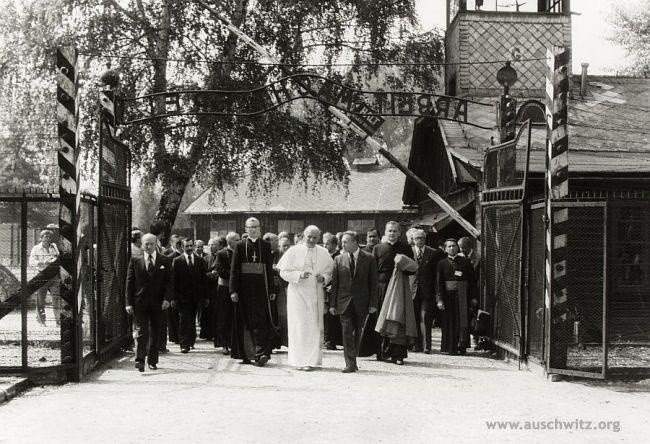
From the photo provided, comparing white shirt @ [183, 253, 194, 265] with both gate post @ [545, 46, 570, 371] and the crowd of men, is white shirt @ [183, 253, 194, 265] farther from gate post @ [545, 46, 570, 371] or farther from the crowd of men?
gate post @ [545, 46, 570, 371]

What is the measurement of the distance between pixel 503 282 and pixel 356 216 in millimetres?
30222

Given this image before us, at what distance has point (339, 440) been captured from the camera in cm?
687

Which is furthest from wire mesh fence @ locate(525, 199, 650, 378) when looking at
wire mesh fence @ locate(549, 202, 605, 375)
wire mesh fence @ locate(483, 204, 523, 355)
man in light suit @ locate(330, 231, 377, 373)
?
man in light suit @ locate(330, 231, 377, 373)

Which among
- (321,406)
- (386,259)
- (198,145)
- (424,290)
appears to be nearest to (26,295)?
(321,406)

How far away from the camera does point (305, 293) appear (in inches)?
455

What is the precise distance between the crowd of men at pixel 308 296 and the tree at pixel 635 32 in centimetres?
2719

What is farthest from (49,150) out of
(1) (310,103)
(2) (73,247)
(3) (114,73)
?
(2) (73,247)

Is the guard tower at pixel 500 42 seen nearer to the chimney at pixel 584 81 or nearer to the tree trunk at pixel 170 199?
the chimney at pixel 584 81

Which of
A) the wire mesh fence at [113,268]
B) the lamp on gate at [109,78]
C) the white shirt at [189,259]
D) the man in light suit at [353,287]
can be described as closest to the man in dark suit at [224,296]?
the white shirt at [189,259]

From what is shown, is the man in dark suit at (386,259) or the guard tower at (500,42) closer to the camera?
the man in dark suit at (386,259)

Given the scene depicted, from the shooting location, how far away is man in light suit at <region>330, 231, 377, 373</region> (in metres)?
11.4

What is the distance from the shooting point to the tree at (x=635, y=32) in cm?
3678

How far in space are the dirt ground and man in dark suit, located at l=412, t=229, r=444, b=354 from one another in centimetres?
188

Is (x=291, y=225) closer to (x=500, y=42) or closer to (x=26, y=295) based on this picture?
(x=500, y=42)
